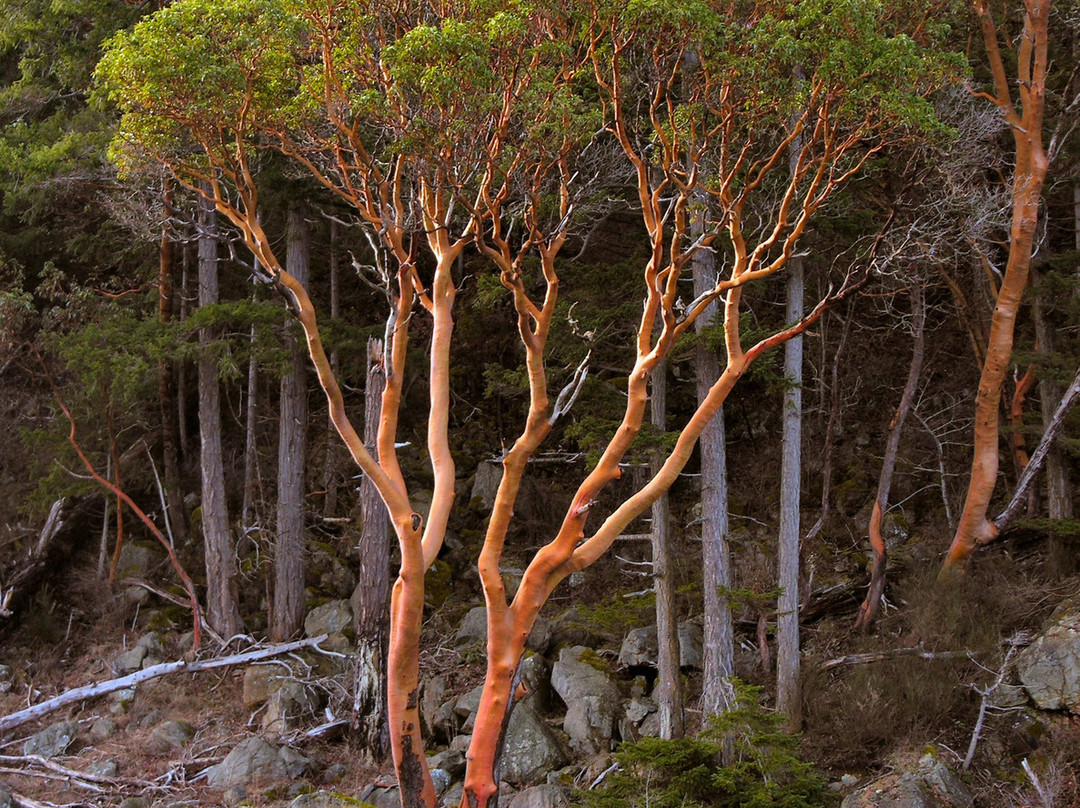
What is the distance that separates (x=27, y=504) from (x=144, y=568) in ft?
7.44

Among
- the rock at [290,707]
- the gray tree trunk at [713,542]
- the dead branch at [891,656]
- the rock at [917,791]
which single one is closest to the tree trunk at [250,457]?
the rock at [290,707]

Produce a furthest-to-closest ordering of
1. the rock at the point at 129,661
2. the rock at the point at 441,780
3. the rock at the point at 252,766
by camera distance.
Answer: the rock at the point at 129,661 < the rock at the point at 252,766 < the rock at the point at 441,780

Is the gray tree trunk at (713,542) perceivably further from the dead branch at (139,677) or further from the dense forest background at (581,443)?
the dead branch at (139,677)

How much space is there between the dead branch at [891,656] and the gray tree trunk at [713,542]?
133 cm

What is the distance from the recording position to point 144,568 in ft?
57.6

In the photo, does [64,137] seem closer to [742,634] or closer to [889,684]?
[742,634]

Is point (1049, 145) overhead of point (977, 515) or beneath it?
overhead

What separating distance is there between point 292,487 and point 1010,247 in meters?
11.0

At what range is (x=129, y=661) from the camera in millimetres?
15117

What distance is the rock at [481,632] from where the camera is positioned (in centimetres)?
1392

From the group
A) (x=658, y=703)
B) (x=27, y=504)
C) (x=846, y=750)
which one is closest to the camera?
(x=846, y=750)

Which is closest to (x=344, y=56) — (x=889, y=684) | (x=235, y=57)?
(x=235, y=57)

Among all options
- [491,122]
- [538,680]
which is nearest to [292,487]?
[538,680]

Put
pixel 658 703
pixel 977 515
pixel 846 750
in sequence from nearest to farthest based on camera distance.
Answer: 1. pixel 846 750
2. pixel 658 703
3. pixel 977 515
